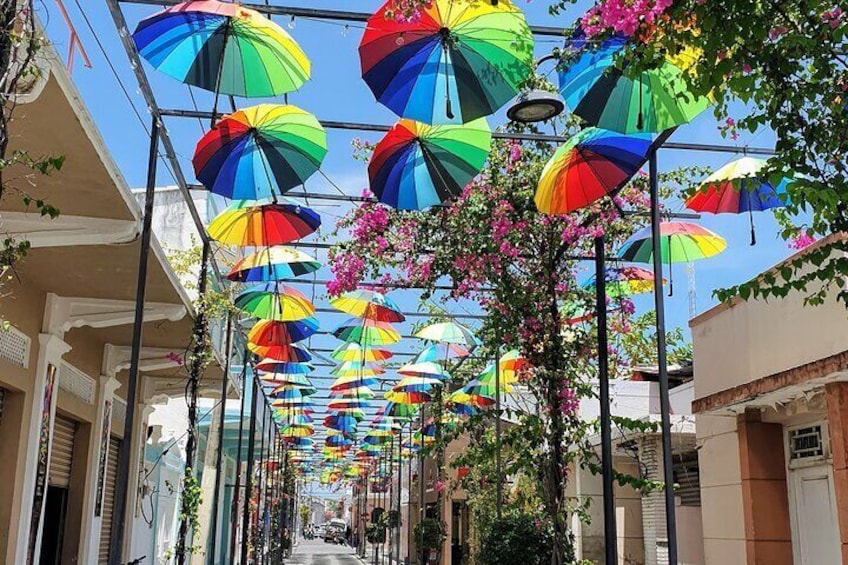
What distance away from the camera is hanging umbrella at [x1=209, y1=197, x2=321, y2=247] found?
9.95m

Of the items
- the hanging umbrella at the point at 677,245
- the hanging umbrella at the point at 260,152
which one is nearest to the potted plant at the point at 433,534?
the hanging umbrella at the point at 677,245

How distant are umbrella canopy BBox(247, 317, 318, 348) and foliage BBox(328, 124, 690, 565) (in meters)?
4.19

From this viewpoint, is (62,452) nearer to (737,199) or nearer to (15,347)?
(15,347)

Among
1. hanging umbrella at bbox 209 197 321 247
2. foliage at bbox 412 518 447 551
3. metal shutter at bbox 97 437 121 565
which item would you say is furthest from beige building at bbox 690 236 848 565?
foliage at bbox 412 518 447 551

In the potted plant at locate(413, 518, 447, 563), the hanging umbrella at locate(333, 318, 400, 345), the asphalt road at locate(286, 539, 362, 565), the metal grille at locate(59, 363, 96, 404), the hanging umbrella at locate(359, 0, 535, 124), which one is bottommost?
the asphalt road at locate(286, 539, 362, 565)

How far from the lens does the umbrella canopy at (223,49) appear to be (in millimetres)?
6422

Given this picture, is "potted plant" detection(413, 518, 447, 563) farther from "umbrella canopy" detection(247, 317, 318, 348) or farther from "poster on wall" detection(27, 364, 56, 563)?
"poster on wall" detection(27, 364, 56, 563)

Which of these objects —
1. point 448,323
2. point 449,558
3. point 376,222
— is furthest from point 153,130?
point 449,558

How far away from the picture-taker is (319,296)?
574 inches

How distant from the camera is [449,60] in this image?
256 inches

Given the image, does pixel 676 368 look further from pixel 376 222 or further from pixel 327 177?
pixel 327 177

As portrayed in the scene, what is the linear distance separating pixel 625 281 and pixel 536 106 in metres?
4.89

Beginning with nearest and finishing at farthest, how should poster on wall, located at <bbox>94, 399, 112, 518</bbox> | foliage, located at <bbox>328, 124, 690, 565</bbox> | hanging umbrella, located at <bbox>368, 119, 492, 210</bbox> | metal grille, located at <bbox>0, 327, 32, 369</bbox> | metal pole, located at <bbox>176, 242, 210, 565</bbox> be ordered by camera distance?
hanging umbrella, located at <bbox>368, 119, 492, 210</bbox> → metal grille, located at <bbox>0, 327, 32, 369</bbox> → foliage, located at <bbox>328, 124, 690, 565</bbox> → metal pole, located at <bbox>176, 242, 210, 565</bbox> → poster on wall, located at <bbox>94, 399, 112, 518</bbox>

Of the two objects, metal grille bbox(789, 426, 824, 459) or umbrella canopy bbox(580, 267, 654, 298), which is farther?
umbrella canopy bbox(580, 267, 654, 298)
